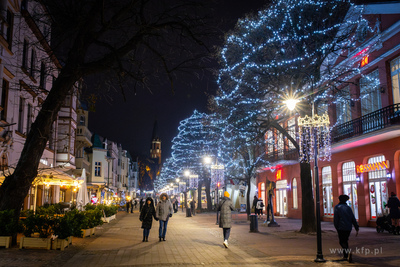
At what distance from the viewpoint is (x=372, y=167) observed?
20812 mm

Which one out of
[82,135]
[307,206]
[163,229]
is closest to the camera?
[163,229]

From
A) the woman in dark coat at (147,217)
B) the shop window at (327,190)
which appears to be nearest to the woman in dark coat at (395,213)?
the shop window at (327,190)

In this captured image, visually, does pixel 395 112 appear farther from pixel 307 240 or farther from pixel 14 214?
pixel 14 214

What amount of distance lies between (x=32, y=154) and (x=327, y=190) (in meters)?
20.7

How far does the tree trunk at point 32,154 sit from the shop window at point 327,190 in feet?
65.1

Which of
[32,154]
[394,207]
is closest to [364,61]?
[394,207]

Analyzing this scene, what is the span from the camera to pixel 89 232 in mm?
17156

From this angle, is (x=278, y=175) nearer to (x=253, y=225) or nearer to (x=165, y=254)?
(x=253, y=225)

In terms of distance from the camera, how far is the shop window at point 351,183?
23.3 m

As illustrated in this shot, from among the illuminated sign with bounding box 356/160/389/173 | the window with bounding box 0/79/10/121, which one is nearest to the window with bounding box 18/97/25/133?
the window with bounding box 0/79/10/121

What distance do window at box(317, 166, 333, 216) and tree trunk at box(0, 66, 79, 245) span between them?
19.9 meters

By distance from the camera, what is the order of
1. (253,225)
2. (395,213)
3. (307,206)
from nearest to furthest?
(395,213), (307,206), (253,225)

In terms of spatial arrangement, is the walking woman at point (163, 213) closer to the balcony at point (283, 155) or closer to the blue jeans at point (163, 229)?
the blue jeans at point (163, 229)

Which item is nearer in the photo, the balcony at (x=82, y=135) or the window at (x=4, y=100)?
the window at (x=4, y=100)
